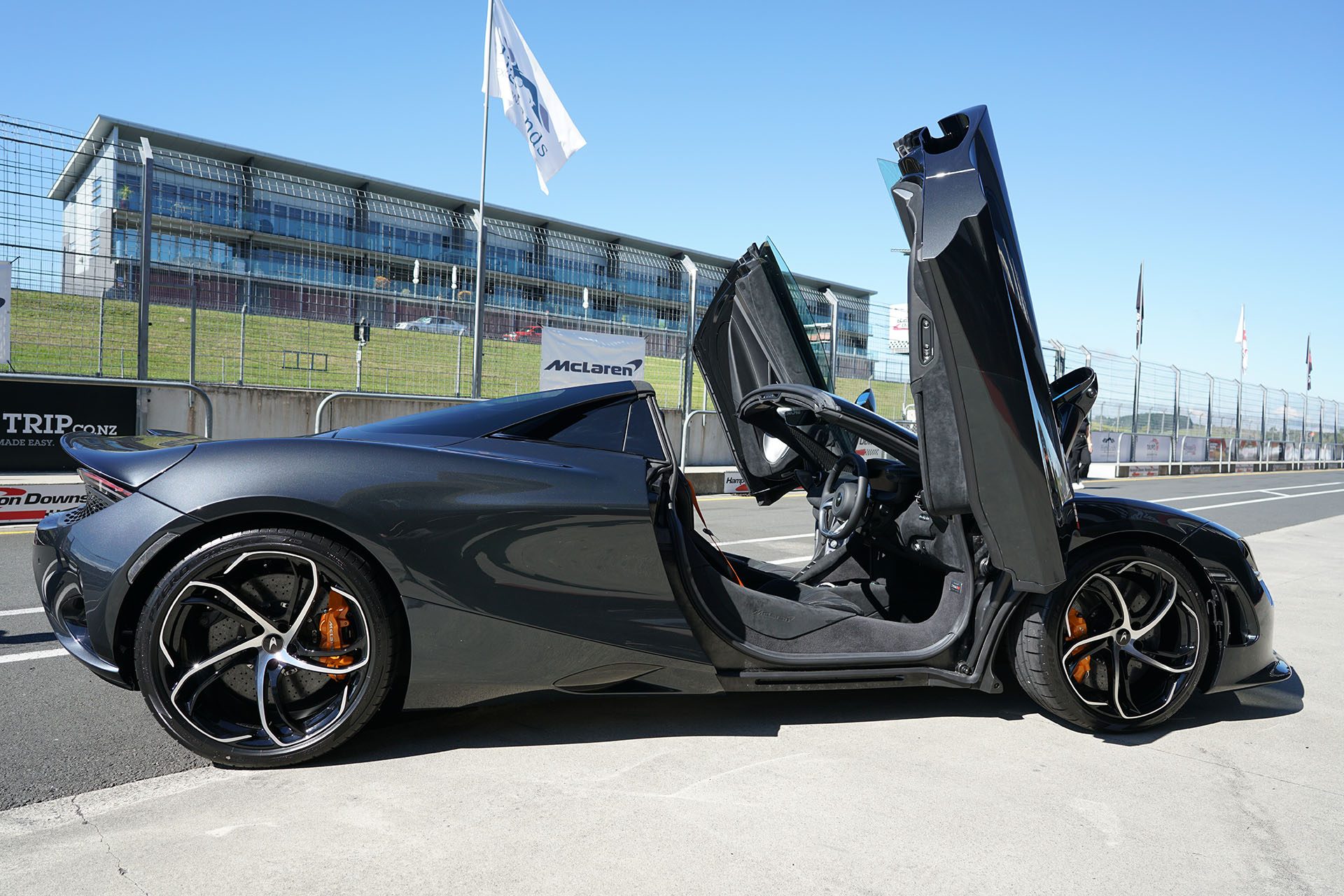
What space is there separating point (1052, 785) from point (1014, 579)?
614mm

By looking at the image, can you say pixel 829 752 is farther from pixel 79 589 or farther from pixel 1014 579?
pixel 79 589

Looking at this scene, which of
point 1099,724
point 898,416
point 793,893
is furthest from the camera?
point 898,416

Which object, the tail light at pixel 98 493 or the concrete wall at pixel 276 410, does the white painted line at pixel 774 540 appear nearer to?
the concrete wall at pixel 276 410

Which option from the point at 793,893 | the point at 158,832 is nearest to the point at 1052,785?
the point at 793,893

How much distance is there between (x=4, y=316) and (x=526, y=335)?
617 cm

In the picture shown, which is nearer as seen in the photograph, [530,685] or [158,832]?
[158,832]

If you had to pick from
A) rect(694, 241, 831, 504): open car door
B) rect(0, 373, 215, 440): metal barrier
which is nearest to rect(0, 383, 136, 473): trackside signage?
rect(0, 373, 215, 440): metal barrier

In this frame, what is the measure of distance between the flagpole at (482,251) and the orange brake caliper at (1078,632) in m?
9.58

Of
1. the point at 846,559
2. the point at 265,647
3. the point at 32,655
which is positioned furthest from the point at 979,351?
Answer: the point at 32,655

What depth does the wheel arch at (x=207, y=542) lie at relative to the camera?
100.0 inches

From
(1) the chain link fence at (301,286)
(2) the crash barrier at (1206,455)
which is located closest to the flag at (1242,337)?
(2) the crash barrier at (1206,455)

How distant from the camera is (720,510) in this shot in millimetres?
10234

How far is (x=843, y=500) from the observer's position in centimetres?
356

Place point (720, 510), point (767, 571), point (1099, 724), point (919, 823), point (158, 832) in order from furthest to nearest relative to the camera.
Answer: point (720, 510)
point (767, 571)
point (1099, 724)
point (919, 823)
point (158, 832)
